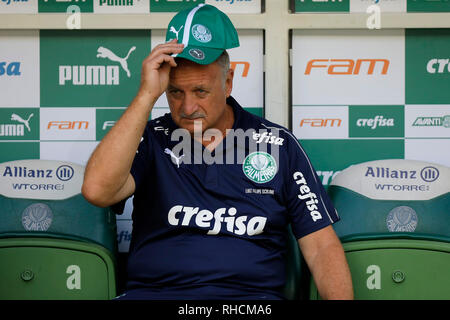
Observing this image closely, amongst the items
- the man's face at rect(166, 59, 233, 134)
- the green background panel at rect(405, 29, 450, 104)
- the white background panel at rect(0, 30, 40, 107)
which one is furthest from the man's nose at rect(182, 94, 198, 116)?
the green background panel at rect(405, 29, 450, 104)

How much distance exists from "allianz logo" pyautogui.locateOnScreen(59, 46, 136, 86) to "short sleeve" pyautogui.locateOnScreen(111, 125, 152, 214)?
1022 millimetres

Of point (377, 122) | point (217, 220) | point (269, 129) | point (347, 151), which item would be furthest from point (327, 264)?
point (377, 122)

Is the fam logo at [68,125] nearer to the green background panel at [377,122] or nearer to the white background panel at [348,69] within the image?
the white background panel at [348,69]

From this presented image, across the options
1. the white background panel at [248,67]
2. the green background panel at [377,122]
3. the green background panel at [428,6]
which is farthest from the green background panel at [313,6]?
the green background panel at [377,122]

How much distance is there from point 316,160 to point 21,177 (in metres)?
→ 1.47

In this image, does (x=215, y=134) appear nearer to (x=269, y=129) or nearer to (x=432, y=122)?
(x=269, y=129)

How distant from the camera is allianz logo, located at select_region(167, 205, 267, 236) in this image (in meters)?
2.22

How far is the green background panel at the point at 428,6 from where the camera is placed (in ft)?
10.6

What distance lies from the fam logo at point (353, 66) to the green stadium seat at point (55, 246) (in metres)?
1.39

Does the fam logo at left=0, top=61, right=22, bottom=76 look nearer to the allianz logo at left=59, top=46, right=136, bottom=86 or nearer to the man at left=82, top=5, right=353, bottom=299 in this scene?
the allianz logo at left=59, top=46, right=136, bottom=86
